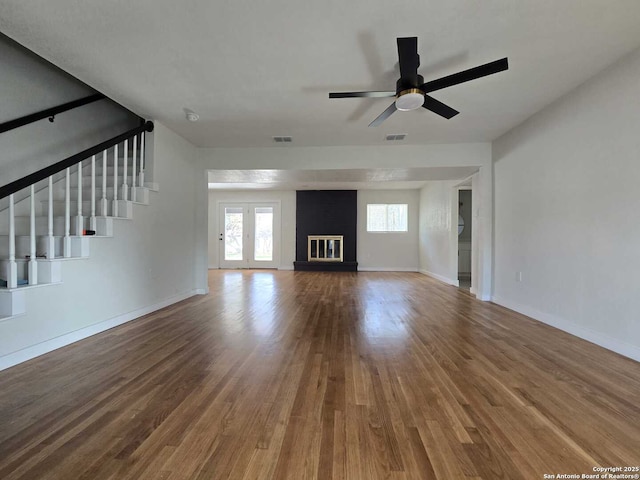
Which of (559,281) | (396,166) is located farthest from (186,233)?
(559,281)

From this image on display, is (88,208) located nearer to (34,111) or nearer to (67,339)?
(34,111)

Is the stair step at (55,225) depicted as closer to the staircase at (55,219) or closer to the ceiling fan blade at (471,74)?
the staircase at (55,219)

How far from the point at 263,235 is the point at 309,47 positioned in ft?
23.0

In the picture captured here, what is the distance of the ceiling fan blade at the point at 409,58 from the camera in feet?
6.34

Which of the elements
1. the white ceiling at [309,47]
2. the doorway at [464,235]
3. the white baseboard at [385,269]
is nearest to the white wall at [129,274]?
the white ceiling at [309,47]

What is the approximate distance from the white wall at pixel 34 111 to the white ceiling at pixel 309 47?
895 mm

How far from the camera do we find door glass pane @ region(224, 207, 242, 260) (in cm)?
894

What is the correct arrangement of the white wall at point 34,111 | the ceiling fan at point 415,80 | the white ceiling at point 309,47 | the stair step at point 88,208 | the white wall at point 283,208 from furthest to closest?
the white wall at point 283,208
the stair step at point 88,208
the white wall at point 34,111
the ceiling fan at point 415,80
the white ceiling at point 309,47

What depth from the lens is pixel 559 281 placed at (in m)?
3.10

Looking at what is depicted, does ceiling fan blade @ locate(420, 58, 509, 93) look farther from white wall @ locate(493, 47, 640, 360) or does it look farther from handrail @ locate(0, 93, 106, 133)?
handrail @ locate(0, 93, 106, 133)

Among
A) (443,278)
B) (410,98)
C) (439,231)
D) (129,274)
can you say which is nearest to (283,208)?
(439,231)

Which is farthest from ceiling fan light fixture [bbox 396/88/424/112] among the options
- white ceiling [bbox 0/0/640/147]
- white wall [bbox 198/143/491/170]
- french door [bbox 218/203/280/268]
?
french door [bbox 218/203/280/268]

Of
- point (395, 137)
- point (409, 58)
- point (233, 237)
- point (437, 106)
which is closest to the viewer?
point (409, 58)

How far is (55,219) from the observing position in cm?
282
